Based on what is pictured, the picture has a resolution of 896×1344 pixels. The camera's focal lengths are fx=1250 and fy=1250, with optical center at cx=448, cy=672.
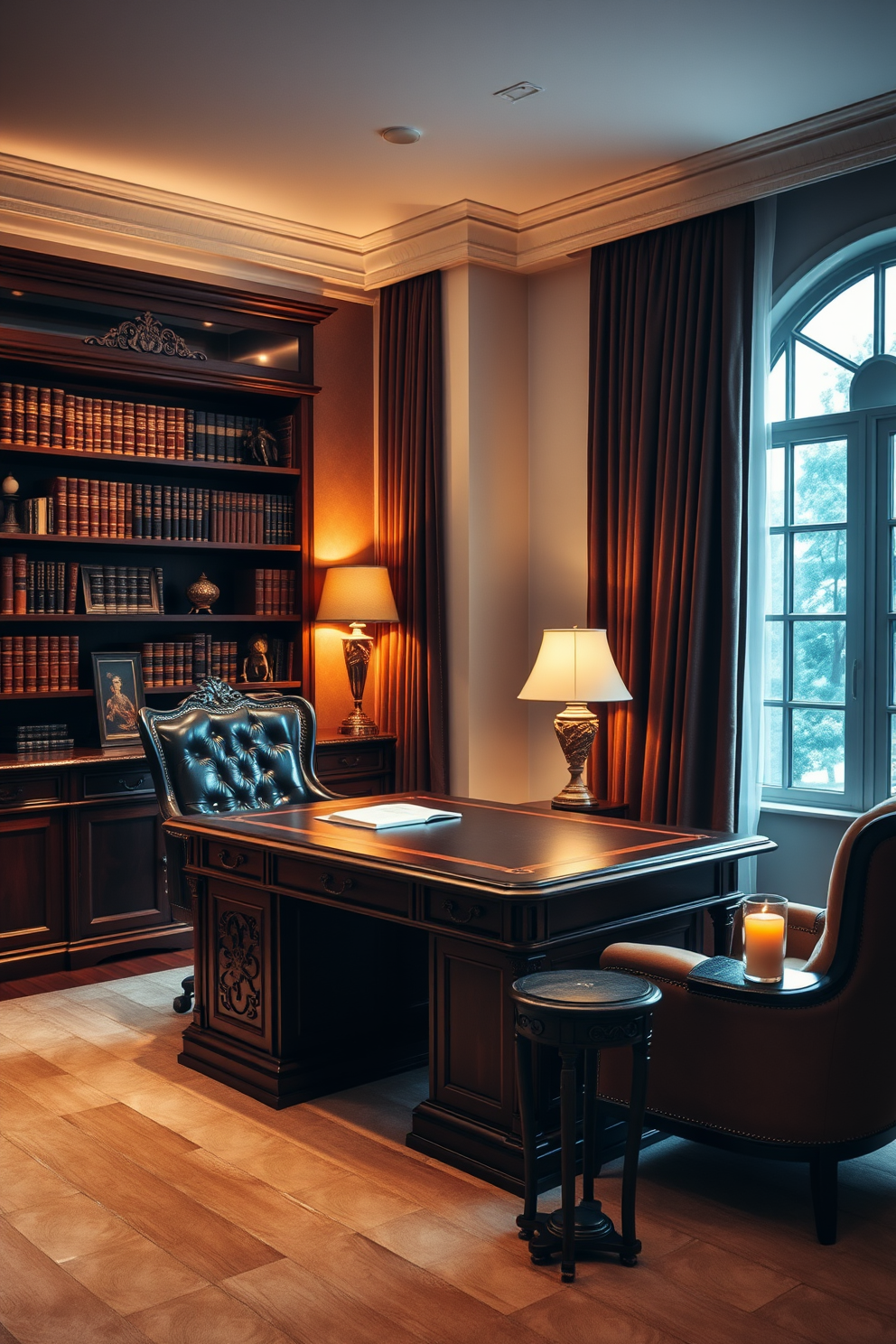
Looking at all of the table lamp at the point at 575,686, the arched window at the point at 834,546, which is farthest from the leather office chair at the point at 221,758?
the arched window at the point at 834,546

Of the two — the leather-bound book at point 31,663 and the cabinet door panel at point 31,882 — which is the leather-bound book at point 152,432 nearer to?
the leather-bound book at point 31,663

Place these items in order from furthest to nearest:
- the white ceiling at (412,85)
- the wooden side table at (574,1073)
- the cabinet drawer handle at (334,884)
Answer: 1. the white ceiling at (412,85)
2. the cabinet drawer handle at (334,884)
3. the wooden side table at (574,1073)

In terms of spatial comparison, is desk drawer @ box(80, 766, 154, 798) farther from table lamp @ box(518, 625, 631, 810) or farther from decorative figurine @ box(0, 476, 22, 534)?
table lamp @ box(518, 625, 631, 810)

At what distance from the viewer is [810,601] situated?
5004 mm

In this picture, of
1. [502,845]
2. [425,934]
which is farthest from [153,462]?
[502,845]

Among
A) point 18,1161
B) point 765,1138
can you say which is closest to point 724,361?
point 765,1138

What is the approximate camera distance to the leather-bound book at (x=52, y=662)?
5.15 meters

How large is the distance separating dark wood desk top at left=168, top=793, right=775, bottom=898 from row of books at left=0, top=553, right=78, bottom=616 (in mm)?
1667

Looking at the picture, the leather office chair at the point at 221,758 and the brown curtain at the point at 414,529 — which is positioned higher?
the brown curtain at the point at 414,529

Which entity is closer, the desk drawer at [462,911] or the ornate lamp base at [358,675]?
the desk drawer at [462,911]

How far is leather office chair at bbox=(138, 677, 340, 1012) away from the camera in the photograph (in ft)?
13.6

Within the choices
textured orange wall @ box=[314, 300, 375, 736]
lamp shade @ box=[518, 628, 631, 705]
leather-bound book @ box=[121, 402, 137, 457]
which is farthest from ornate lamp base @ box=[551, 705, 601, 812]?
leather-bound book @ box=[121, 402, 137, 457]

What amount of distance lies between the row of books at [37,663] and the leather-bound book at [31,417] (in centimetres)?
79

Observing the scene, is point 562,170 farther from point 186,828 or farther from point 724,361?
point 186,828
